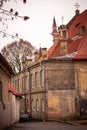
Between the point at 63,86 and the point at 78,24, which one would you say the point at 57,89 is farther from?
the point at 78,24

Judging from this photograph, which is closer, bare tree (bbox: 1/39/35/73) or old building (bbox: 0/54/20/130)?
old building (bbox: 0/54/20/130)

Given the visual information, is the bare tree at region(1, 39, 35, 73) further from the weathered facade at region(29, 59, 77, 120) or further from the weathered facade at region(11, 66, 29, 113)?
the weathered facade at region(29, 59, 77, 120)

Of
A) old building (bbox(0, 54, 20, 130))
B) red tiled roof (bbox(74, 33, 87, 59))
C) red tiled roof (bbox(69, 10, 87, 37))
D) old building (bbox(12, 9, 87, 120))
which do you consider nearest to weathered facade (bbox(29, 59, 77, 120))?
old building (bbox(12, 9, 87, 120))

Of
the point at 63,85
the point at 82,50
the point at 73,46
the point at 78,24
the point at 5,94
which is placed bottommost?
the point at 5,94

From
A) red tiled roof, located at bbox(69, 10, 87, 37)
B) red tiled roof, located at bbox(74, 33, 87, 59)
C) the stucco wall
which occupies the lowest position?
the stucco wall

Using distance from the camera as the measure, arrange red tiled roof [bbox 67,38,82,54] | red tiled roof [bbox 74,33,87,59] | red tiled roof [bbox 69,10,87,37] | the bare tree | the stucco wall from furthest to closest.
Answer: the bare tree → red tiled roof [bbox 69,10,87,37] → red tiled roof [bbox 67,38,82,54] → red tiled roof [bbox 74,33,87,59] → the stucco wall

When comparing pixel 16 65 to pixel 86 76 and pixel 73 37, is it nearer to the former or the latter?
pixel 73 37

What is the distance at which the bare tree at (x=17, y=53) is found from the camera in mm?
58250

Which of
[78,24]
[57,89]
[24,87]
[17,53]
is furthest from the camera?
[17,53]

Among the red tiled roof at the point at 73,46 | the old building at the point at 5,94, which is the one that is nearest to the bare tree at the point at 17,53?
the red tiled roof at the point at 73,46

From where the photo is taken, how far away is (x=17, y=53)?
58844 mm

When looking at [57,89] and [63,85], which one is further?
[63,85]

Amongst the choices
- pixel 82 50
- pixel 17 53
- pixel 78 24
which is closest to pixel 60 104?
pixel 82 50

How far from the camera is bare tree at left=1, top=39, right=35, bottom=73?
58250 mm
